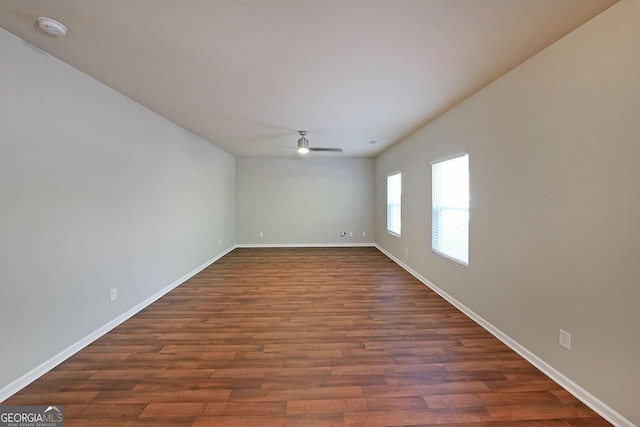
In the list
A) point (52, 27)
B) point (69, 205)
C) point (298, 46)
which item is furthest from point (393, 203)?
point (52, 27)

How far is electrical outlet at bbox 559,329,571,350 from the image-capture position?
1707mm

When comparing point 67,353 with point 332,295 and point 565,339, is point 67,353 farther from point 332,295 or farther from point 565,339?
point 565,339

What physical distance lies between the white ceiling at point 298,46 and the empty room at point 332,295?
0.02 m

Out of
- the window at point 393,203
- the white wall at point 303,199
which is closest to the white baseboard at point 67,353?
the white wall at point 303,199

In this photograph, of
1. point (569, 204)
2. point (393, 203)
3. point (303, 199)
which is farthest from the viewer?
point (303, 199)

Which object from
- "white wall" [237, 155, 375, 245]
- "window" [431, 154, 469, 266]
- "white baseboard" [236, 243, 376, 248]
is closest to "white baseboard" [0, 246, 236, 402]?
"white baseboard" [236, 243, 376, 248]

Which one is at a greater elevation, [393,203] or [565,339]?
[393,203]

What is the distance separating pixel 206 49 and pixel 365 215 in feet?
19.0

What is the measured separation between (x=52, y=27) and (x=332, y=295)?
351cm

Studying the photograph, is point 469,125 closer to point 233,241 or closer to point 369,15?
point 369,15

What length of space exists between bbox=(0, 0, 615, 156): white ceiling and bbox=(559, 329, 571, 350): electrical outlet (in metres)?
2.04

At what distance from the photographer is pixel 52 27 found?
5.25 ft

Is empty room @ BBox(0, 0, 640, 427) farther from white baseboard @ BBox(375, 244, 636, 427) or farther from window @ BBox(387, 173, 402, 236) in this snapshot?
window @ BBox(387, 173, 402, 236)

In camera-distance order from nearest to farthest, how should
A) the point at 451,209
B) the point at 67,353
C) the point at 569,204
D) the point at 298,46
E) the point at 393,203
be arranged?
1. the point at 569,204
2. the point at 298,46
3. the point at 67,353
4. the point at 451,209
5. the point at 393,203
